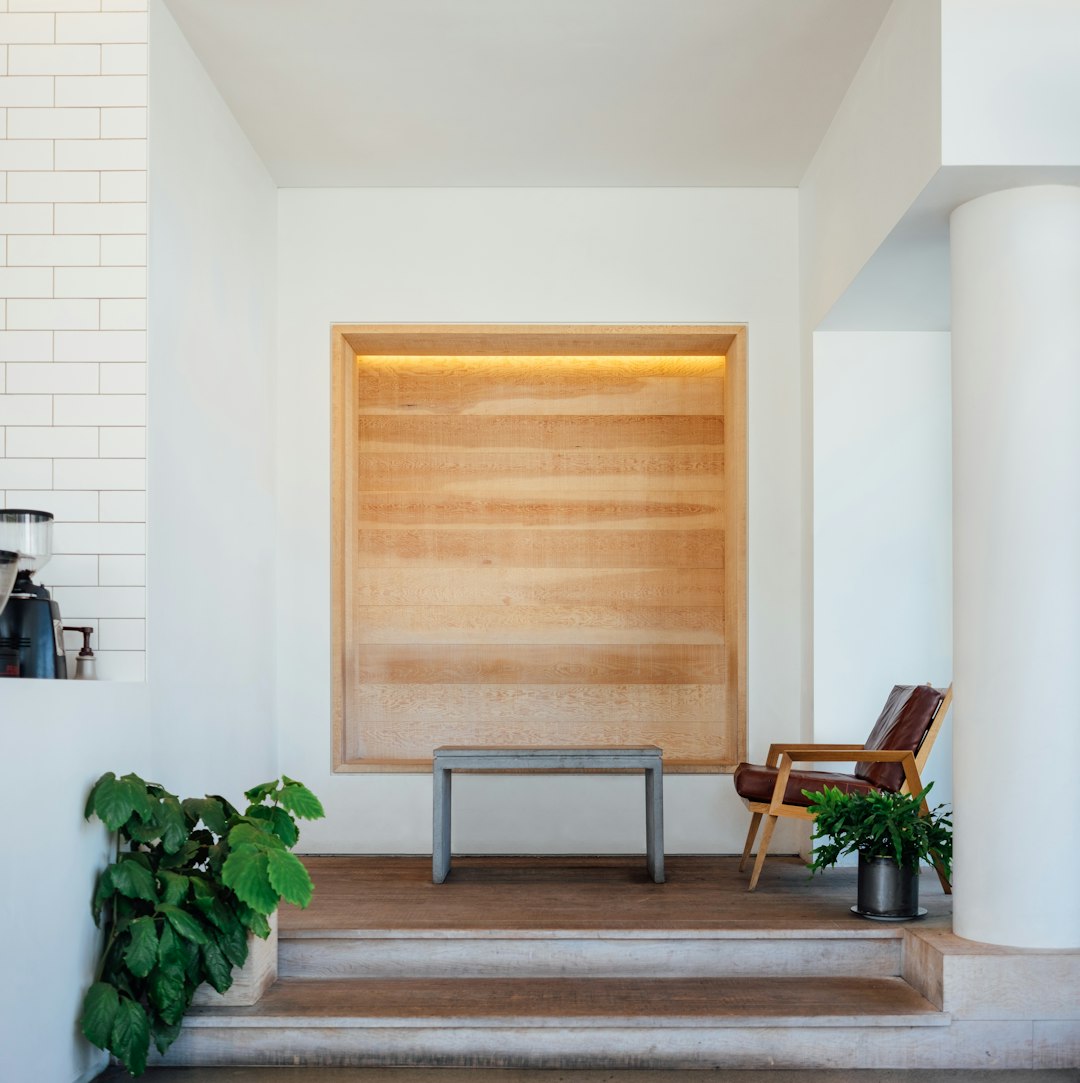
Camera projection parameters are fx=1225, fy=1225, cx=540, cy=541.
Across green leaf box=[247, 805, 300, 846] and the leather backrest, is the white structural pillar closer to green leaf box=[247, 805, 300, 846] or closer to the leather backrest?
the leather backrest

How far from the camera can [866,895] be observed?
4.57 meters

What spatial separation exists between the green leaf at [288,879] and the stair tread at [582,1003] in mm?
545

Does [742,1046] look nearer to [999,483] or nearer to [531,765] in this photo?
[531,765]

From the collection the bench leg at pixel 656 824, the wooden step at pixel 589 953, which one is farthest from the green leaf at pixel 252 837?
the bench leg at pixel 656 824

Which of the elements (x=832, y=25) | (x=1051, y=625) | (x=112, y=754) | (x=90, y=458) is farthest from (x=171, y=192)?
(x=1051, y=625)

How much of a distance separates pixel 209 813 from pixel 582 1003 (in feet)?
4.51

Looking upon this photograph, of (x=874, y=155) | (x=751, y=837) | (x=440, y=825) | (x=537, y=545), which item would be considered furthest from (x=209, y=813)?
(x=874, y=155)

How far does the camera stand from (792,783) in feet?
16.6

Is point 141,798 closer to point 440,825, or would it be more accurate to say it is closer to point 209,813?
point 209,813

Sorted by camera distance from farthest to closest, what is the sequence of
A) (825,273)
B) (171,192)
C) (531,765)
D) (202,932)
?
(825,273), (531,765), (171,192), (202,932)

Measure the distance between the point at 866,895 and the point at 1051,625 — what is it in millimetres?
1325

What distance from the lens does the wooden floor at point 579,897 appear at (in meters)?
4.47

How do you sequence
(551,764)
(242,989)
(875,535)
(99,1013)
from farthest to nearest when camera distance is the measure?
(875,535) < (551,764) < (242,989) < (99,1013)

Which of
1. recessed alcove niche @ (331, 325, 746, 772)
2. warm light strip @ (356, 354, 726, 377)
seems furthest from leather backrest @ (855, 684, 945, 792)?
warm light strip @ (356, 354, 726, 377)
